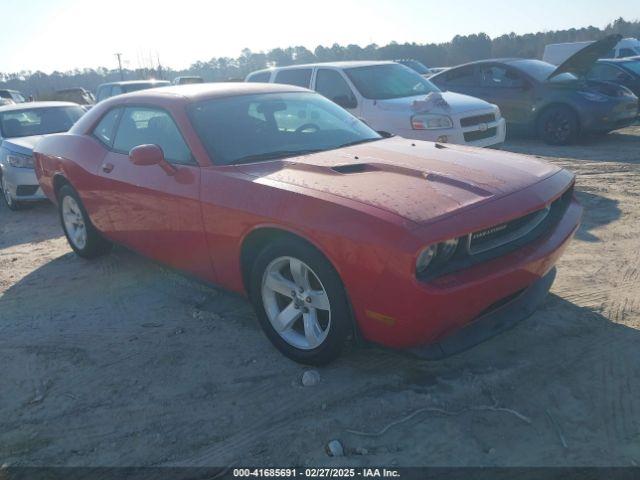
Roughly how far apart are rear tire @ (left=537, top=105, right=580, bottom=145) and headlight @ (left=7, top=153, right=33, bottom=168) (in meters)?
8.63

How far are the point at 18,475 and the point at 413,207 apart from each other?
7.30 ft

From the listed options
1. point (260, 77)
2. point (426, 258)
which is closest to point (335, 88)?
point (260, 77)

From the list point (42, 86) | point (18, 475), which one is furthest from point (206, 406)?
point (42, 86)

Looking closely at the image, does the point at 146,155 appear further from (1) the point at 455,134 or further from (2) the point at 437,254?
(1) the point at 455,134

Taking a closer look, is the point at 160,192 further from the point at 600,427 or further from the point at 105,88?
the point at 105,88

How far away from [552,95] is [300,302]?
8.66 metres

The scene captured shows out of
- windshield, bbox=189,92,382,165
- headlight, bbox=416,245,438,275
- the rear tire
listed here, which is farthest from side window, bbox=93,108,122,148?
the rear tire

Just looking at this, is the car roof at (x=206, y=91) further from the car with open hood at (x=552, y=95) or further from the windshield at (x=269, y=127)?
the car with open hood at (x=552, y=95)

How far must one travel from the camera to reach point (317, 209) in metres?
2.80

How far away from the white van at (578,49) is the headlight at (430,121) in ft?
45.7

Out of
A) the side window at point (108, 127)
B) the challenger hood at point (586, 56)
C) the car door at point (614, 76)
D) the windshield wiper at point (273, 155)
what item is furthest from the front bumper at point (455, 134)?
the car door at point (614, 76)

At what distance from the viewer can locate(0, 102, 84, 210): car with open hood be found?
747 centimetres

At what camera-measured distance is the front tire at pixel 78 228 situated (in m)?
5.06

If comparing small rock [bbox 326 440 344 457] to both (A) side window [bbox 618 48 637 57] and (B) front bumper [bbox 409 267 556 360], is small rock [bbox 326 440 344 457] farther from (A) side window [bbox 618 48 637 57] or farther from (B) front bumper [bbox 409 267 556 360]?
(A) side window [bbox 618 48 637 57]
